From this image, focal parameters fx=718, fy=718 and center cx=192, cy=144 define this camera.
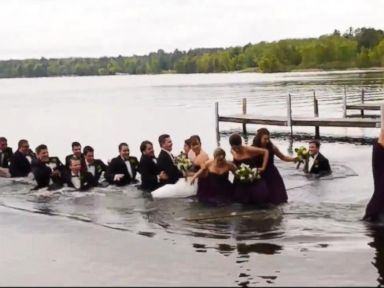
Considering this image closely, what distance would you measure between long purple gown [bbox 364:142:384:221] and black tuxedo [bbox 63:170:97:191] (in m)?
8.22

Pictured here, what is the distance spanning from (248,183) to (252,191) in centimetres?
29

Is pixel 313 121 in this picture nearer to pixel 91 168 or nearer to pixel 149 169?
pixel 91 168

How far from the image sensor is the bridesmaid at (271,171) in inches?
632

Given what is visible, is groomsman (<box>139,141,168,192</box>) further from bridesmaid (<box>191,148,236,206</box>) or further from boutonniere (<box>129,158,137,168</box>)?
bridesmaid (<box>191,148,236,206</box>)

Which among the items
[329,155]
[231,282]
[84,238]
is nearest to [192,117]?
[329,155]

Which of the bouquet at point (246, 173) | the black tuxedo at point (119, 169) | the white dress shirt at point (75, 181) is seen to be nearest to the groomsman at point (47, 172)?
the white dress shirt at point (75, 181)

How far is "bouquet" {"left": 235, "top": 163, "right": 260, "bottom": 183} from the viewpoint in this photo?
623 inches

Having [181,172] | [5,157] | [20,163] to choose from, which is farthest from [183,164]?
[5,157]

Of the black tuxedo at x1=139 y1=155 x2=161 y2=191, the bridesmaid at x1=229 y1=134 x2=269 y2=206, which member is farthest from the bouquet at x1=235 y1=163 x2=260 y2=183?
the black tuxedo at x1=139 y1=155 x2=161 y2=191

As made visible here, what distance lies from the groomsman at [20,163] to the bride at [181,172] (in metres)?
5.82

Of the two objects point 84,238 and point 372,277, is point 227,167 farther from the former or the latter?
point 372,277

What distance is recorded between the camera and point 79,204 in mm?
18906

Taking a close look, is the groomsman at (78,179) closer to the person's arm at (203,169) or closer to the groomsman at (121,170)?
the groomsman at (121,170)

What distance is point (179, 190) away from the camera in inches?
715
